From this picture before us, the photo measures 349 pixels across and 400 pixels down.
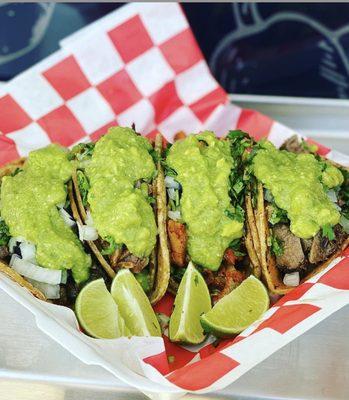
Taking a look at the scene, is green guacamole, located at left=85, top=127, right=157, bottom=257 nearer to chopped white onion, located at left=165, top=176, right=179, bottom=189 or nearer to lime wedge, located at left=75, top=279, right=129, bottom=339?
chopped white onion, located at left=165, top=176, right=179, bottom=189

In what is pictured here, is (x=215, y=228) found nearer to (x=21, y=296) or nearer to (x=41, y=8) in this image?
(x=21, y=296)

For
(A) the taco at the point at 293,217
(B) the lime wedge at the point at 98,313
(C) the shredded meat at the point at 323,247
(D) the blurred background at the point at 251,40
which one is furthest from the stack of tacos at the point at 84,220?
(D) the blurred background at the point at 251,40

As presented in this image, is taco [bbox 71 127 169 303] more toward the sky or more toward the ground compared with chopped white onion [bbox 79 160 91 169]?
more toward the ground

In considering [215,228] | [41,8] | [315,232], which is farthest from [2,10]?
[315,232]

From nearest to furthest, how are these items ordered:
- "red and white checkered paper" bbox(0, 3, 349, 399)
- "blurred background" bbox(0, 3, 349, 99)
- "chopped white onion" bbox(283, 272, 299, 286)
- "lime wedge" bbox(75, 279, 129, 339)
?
"lime wedge" bbox(75, 279, 129, 339) → "chopped white onion" bbox(283, 272, 299, 286) → "red and white checkered paper" bbox(0, 3, 349, 399) → "blurred background" bbox(0, 3, 349, 99)

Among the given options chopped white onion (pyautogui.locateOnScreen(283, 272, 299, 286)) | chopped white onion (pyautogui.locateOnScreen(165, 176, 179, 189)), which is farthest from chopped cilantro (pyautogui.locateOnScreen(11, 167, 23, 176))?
chopped white onion (pyautogui.locateOnScreen(283, 272, 299, 286))

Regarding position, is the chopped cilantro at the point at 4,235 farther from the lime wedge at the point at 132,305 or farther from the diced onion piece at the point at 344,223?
the diced onion piece at the point at 344,223

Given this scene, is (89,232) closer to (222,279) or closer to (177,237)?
(177,237)
